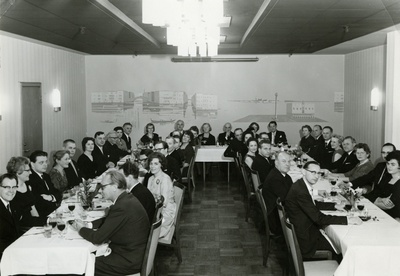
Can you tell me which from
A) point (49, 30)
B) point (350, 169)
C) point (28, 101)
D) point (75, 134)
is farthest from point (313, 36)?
point (75, 134)

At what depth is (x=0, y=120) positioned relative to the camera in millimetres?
7992

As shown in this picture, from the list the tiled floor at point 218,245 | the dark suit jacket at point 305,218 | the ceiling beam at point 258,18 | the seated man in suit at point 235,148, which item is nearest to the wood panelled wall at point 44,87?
the tiled floor at point 218,245

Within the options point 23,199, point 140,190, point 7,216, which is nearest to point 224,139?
point 140,190

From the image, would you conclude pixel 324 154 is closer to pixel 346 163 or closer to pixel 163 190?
pixel 346 163

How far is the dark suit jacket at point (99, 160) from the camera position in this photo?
831cm

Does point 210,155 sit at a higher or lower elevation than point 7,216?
lower

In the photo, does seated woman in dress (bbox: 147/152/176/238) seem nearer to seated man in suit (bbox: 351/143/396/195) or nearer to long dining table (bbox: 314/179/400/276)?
long dining table (bbox: 314/179/400/276)

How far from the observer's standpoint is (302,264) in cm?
388

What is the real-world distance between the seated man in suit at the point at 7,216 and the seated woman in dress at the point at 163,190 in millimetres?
1583

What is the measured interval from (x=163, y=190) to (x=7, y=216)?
184 centimetres

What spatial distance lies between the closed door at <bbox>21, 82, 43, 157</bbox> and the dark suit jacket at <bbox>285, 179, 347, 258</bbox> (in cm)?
627

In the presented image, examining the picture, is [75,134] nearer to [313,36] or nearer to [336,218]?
[313,36]

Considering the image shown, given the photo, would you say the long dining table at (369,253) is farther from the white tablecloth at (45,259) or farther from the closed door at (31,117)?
the closed door at (31,117)

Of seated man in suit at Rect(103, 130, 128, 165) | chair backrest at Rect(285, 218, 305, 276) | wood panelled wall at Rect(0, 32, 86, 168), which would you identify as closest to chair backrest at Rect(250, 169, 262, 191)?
chair backrest at Rect(285, 218, 305, 276)
